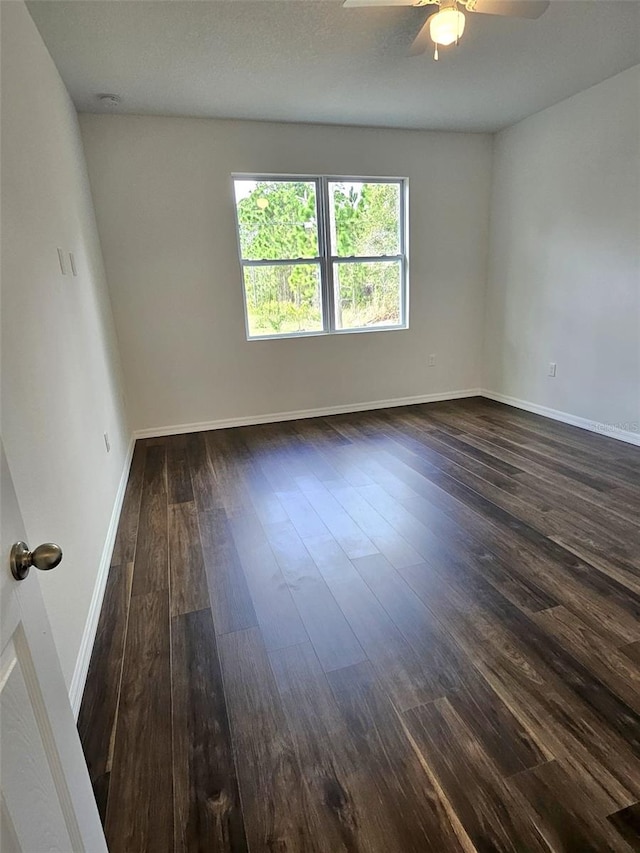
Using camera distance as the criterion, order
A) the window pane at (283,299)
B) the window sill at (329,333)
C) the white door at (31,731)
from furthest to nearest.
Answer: the window sill at (329,333), the window pane at (283,299), the white door at (31,731)

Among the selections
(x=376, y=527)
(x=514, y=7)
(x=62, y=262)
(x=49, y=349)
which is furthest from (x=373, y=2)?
(x=376, y=527)

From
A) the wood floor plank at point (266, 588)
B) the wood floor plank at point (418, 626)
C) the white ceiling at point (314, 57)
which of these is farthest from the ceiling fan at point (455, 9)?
the wood floor plank at point (266, 588)

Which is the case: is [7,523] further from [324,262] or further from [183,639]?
[324,262]

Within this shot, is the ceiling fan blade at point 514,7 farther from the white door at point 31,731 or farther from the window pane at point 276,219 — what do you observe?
the white door at point 31,731

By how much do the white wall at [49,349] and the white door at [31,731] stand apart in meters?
0.60

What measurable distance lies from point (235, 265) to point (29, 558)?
A: 3737 mm

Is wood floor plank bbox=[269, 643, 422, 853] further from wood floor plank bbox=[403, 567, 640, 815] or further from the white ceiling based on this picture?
the white ceiling

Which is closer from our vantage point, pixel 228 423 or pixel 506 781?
pixel 506 781

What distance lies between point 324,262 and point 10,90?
2.85m

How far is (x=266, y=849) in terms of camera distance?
1059 millimetres

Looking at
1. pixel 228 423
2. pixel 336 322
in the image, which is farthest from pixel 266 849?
pixel 336 322

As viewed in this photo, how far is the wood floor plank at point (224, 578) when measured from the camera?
72.0 inches

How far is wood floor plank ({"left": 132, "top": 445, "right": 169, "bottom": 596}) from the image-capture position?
2111mm

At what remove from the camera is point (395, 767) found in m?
1.23
